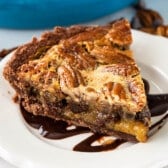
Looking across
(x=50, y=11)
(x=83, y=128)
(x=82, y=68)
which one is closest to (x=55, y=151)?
(x=83, y=128)

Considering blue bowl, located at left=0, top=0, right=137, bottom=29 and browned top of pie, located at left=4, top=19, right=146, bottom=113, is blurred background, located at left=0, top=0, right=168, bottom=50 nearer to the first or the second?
blue bowl, located at left=0, top=0, right=137, bottom=29

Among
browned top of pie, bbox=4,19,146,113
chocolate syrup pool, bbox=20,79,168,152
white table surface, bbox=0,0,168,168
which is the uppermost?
browned top of pie, bbox=4,19,146,113

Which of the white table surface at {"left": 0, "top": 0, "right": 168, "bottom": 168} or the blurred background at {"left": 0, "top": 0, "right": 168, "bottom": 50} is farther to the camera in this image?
the white table surface at {"left": 0, "top": 0, "right": 168, "bottom": 168}

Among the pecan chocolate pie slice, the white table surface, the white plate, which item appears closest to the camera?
the white plate

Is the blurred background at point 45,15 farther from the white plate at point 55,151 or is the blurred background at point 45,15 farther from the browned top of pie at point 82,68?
the white plate at point 55,151

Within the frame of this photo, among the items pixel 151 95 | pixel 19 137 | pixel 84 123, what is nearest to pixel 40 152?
pixel 19 137

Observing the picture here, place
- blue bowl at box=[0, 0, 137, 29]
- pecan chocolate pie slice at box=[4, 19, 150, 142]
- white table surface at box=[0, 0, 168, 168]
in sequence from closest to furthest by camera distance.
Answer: pecan chocolate pie slice at box=[4, 19, 150, 142], blue bowl at box=[0, 0, 137, 29], white table surface at box=[0, 0, 168, 168]

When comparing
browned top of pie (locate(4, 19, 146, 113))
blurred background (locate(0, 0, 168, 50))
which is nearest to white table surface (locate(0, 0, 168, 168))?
blurred background (locate(0, 0, 168, 50))
